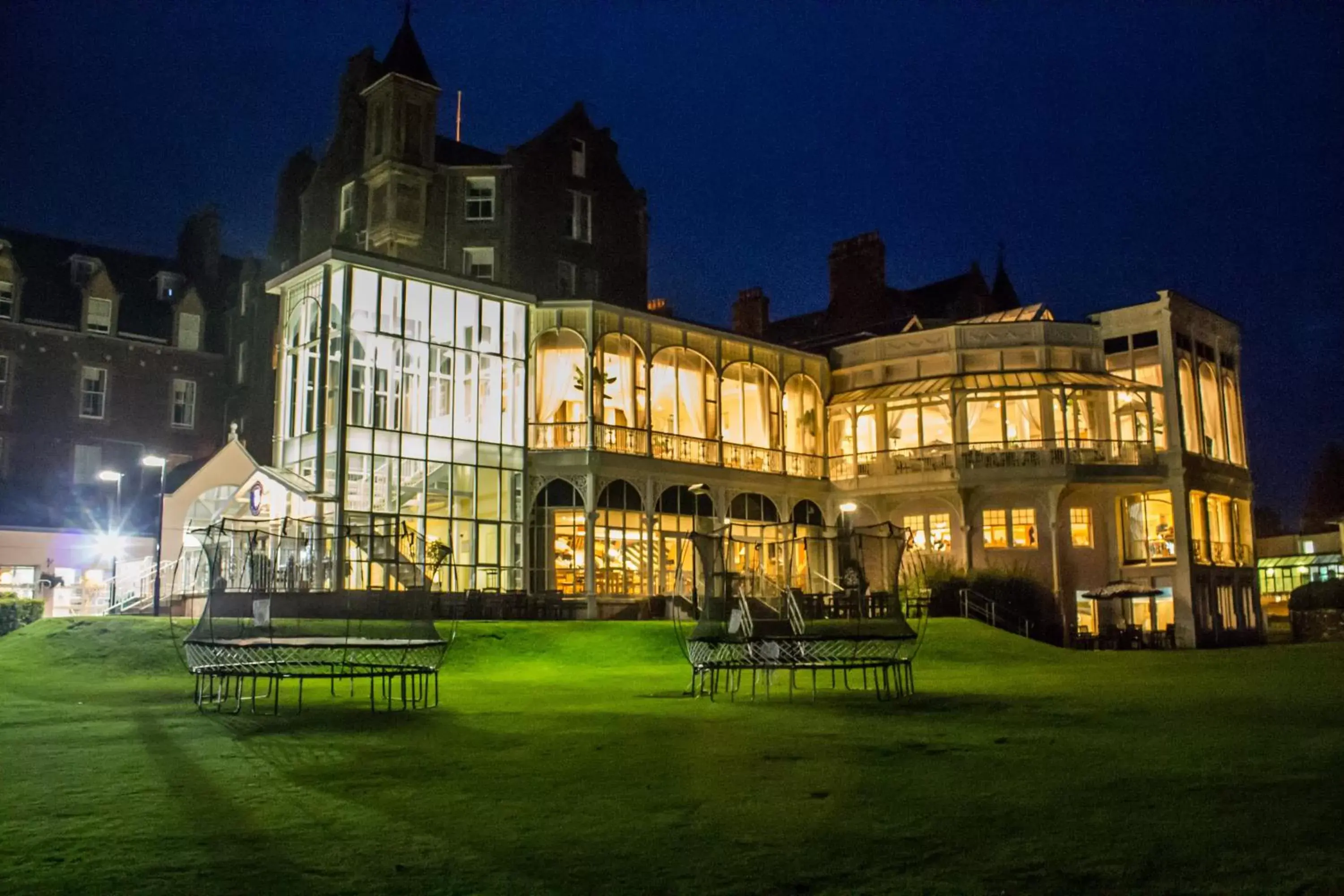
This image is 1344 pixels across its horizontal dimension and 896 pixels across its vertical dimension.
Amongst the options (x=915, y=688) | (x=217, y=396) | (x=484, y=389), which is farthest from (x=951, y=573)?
(x=217, y=396)

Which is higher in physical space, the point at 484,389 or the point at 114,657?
the point at 484,389

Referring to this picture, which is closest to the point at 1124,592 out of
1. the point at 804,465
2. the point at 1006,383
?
the point at 1006,383

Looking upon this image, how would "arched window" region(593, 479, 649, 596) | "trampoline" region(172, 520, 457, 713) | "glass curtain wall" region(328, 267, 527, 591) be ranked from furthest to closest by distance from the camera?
"arched window" region(593, 479, 649, 596) → "glass curtain wall" region(328, 267, 527, 591) → "trampoline" region(172, 520, 457, 713)

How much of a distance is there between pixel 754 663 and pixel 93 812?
7997 mm

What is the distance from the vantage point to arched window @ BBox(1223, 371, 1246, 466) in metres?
42.1

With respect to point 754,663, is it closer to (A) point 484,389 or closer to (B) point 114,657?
(B) point 114,657

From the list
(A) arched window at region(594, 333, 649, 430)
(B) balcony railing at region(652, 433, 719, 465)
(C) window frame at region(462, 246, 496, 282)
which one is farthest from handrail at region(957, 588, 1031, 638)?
(C) window frame at region(462, 246, 496, 282)

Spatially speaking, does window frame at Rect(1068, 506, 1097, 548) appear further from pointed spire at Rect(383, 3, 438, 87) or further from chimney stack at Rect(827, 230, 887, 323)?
pointed spire at Rect(383, 3, 438, 87)

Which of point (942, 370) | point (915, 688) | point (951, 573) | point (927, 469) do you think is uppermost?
point (942, 370)

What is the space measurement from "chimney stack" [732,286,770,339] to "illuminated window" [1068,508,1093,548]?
18820 mm

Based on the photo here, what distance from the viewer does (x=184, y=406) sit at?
49.7m

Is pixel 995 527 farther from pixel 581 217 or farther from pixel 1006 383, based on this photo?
pixel 581 217

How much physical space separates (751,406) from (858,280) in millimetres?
14560

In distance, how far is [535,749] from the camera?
8641 millimetres
